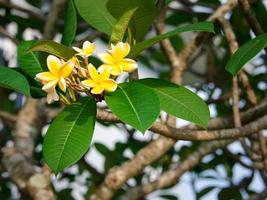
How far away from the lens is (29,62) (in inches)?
35.8

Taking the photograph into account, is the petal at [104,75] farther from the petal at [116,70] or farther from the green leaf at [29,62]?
the green leaf at [29,62]

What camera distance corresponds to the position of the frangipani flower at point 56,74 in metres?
0.74

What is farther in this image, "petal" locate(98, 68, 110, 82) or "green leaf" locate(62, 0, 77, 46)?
"green leaf" locate(62, 0, 77, 46)

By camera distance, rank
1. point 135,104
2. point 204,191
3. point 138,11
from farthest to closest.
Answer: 1. point 204,191
2. point 138,11
3. point 135,104

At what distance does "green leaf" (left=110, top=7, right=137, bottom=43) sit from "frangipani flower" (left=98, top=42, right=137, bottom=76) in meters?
0.05

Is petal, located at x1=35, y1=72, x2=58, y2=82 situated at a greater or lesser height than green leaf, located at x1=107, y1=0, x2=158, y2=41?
lesser

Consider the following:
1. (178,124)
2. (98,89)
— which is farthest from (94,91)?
(178,124)

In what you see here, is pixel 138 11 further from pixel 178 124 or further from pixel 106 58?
pixel 178 124

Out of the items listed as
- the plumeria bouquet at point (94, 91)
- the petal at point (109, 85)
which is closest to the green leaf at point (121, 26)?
the plumeria bouquet at point (94, 91)

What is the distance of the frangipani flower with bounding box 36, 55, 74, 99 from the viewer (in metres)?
0.74

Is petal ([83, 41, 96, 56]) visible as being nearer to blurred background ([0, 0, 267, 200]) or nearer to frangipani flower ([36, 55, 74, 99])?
frangipani flower ([36, 55, 74, 99])

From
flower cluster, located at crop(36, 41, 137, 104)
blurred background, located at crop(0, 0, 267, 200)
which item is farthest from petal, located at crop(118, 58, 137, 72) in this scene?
blurred background, located at crop(0, 0, 267, 200)

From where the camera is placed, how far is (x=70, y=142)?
0.77m

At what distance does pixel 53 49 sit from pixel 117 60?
10cm
